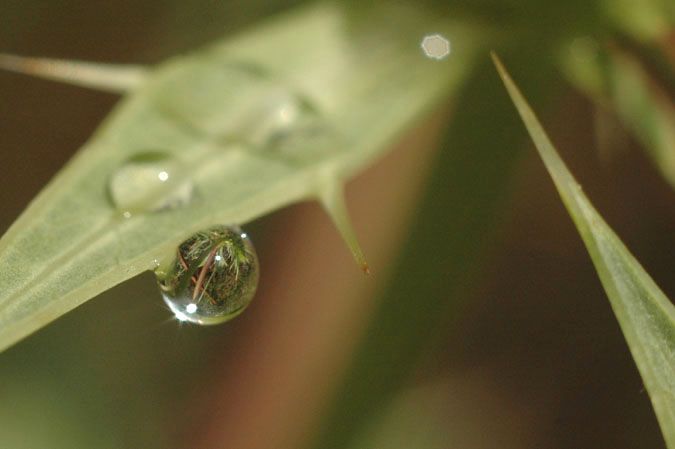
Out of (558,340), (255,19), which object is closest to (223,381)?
(558,340)

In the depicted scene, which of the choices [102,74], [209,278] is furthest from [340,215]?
[102,74]

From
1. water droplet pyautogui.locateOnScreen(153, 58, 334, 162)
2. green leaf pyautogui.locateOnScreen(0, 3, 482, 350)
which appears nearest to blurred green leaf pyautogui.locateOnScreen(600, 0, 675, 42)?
green leaf pyautogui.locateOnScreen(0, 3, 482, 350)

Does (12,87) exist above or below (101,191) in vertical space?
above

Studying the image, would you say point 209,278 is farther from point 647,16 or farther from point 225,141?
point 647,16

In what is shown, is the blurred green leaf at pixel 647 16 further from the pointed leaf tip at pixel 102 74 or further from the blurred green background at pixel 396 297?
the pointed leaf tip at pixel 102 74

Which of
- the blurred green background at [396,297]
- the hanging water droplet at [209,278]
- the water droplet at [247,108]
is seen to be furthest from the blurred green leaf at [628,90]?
the hanging water droplet at [209,278]

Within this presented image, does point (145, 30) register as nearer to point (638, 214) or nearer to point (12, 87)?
point (12, 87)

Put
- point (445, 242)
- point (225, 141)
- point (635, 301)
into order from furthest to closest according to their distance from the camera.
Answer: point (445, 242), point (225, 141), point (635, 301)
